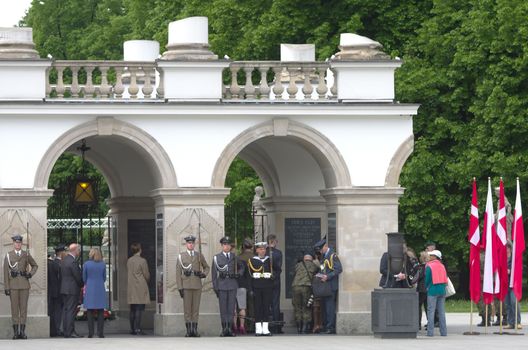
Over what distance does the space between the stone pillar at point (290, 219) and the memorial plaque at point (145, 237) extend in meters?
2.27

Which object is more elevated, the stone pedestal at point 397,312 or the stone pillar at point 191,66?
the stone pillar at point 191,66

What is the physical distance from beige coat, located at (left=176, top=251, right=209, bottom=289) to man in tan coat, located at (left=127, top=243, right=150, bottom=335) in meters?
1.23

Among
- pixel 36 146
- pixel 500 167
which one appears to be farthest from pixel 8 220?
pixel 500 167

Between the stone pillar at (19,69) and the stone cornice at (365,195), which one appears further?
the stone cornice at (365,195)

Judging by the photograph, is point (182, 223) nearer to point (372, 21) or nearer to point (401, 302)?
point (401, 302)

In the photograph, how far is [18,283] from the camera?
29297 millimetres

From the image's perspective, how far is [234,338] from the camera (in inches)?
1158

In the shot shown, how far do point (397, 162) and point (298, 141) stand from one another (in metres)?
1.70

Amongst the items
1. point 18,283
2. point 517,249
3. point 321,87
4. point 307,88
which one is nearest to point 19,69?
point 18,283

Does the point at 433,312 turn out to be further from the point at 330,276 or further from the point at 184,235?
the point at 184,235

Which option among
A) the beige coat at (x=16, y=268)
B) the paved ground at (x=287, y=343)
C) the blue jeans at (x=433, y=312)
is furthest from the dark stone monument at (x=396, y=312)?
the beige coat at (x=16, y=268)

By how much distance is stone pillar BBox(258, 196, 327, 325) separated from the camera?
33812 millimetres

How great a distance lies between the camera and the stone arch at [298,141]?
1212 inches

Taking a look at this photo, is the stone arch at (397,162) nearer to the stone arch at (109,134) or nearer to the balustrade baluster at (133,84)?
the stone arch at (109,134)
